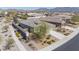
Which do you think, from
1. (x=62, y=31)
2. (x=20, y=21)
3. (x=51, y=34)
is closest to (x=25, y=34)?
(x=20, y=21)

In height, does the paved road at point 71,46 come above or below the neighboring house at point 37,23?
below

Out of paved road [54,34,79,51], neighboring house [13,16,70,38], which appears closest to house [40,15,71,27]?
neighboring house [13,16,70,38]

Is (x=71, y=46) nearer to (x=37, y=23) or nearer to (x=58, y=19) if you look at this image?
(x=58, y=19)

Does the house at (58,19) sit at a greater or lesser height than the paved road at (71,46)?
greater

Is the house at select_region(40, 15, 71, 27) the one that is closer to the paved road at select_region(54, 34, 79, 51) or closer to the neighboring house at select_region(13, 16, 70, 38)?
the neighboring house at select_region(13, 16, 70, 38)

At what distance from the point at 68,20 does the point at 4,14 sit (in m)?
1.01

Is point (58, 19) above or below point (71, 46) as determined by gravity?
above

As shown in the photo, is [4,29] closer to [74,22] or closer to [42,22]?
[42,22]

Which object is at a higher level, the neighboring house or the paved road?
the neighboring house

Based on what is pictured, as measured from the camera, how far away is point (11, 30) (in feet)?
9.30

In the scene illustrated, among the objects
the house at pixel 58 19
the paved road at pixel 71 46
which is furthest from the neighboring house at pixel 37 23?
the paved road at pixel 71 46

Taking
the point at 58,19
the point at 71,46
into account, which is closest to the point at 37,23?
the point at 58,19

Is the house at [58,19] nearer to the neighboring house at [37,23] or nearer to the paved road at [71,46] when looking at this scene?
the neighboring house at [37,23]
